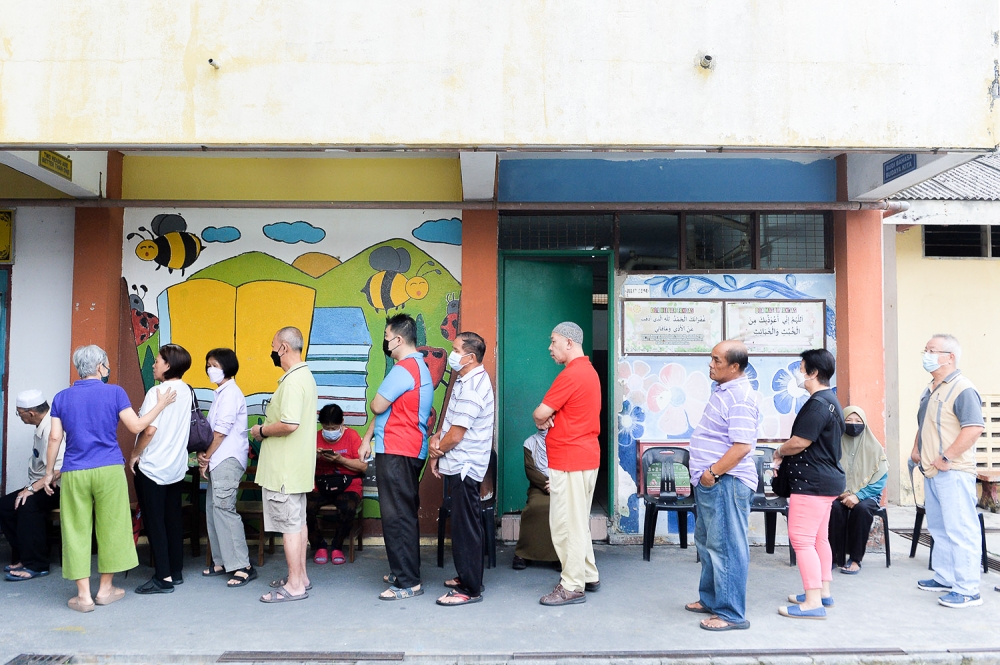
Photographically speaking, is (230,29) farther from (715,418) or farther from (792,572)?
(792,572)

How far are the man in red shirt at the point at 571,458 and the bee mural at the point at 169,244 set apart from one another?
3655 millimetres

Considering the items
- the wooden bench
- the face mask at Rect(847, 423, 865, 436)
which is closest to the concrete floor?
the face mask at Rect(847, 423, 865, 436)

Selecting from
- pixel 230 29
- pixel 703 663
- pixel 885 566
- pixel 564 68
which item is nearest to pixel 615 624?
pixel 703 663

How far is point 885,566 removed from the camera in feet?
19.2

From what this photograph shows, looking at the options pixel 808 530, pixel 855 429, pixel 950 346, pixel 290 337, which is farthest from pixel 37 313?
pixel 950 346

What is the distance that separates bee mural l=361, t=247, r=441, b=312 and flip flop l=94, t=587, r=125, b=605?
2.92 m

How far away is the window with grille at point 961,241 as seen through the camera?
8.41 meters

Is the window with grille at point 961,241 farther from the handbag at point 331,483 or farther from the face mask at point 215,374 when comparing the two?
the face mask at point 215,374

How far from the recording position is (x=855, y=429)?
570cm

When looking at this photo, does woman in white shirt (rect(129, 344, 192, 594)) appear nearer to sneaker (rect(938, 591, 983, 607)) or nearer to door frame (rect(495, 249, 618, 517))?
door frame (rect(495, 249, 618, 517))

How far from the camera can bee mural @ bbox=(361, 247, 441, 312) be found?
6.52 m

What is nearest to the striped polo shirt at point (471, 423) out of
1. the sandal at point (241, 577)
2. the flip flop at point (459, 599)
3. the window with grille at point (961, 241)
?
the flip flop at point (459, 599)

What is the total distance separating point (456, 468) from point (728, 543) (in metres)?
1.79

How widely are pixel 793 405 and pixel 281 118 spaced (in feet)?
16.2
